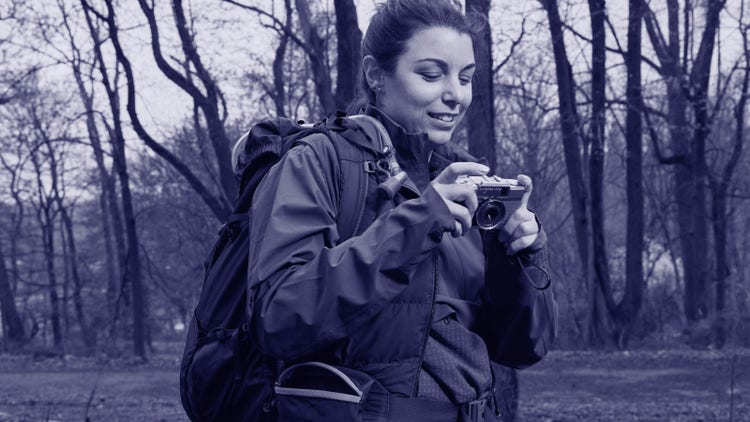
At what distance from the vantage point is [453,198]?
200 cm

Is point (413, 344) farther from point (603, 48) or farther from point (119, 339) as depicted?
point (119, 339)

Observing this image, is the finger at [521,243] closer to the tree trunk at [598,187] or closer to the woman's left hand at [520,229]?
the woman's left hand at [520,229]

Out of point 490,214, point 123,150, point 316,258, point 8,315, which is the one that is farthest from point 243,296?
point 8,315

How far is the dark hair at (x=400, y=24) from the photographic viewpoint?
2357mm

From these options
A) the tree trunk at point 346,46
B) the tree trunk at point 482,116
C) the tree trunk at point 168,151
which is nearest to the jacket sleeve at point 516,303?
the tree trunk at point 482,116

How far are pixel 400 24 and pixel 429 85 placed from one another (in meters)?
0.17

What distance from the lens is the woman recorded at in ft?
6.08

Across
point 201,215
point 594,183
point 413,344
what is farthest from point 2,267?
point 413,344

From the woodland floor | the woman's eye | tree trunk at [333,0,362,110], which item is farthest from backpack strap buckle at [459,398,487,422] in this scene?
tree trunk at [333,0,362,110]

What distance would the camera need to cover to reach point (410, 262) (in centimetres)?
190

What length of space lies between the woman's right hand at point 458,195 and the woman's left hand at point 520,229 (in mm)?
236

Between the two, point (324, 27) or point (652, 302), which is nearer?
point (324, 27)

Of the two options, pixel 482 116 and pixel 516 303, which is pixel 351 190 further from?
pixel 482 116

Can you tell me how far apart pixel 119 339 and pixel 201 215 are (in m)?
5.65
